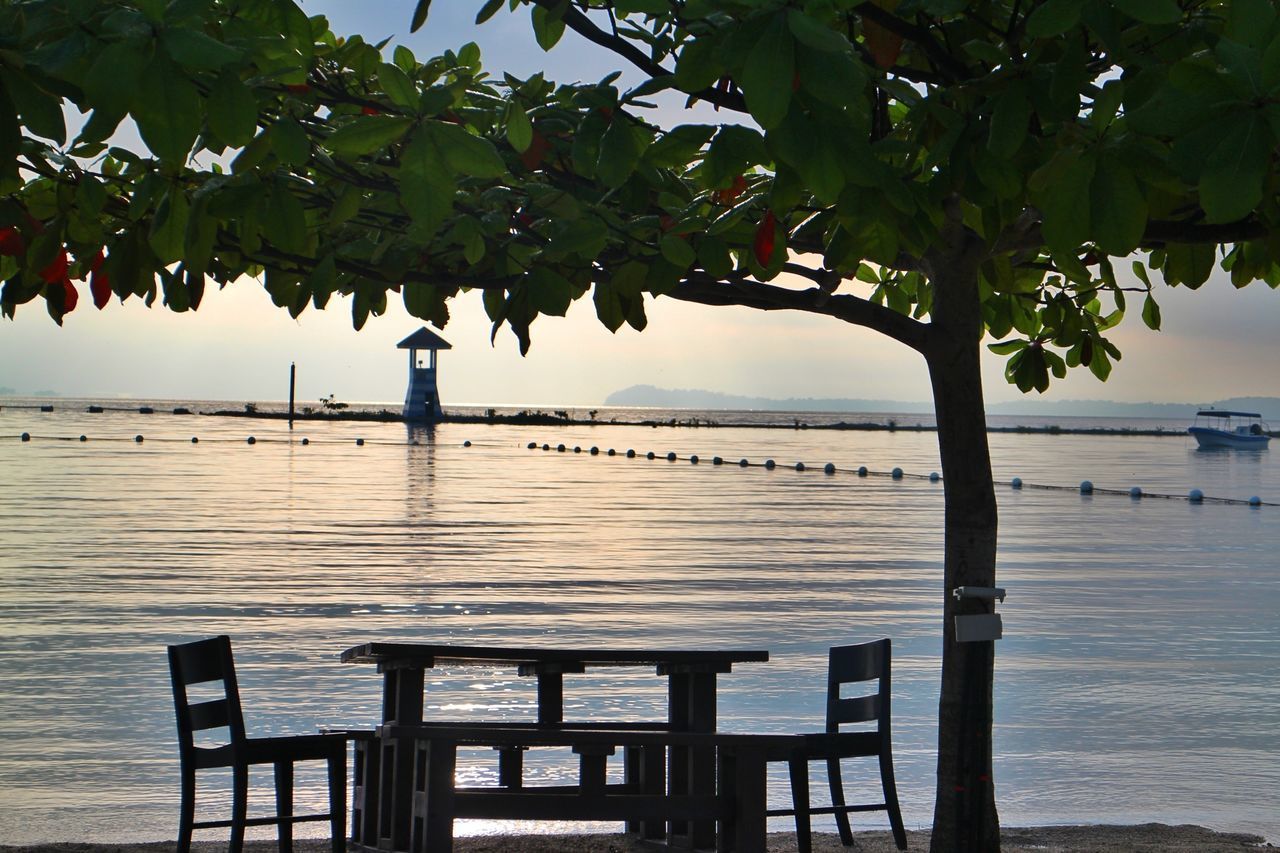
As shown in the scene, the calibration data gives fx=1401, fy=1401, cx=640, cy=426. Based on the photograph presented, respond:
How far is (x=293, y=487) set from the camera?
1115 inches

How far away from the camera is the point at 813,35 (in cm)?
179

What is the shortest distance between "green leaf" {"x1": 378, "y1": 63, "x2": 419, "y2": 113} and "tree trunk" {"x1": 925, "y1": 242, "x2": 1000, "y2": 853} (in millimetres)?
3076

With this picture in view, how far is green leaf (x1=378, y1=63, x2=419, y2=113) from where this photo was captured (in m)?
2.13

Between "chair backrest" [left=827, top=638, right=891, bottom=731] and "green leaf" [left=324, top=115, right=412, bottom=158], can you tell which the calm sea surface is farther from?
"green leaf" [left=324, top=115, right=412, bottom=158]

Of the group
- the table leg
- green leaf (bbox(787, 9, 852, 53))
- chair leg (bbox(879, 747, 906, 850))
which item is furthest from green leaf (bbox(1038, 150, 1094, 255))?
chair leg (bbox(879, 747, 906, 850))

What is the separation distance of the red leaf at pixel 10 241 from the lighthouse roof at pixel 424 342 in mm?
67712

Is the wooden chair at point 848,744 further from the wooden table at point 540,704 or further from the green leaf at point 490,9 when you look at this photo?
the green leaf at point 490,9

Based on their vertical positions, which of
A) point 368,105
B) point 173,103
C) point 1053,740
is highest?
point 368,105

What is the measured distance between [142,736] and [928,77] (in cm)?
575

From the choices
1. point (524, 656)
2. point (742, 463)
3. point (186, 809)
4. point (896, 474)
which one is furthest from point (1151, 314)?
point (742, 463)

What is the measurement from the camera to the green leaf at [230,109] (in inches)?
77.7

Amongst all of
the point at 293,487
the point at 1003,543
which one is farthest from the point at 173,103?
the point at 293,487

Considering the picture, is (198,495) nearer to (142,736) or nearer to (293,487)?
(293,487)

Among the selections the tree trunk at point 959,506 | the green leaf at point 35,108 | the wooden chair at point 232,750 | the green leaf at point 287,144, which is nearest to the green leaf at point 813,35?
the green leaf at point 287,144
